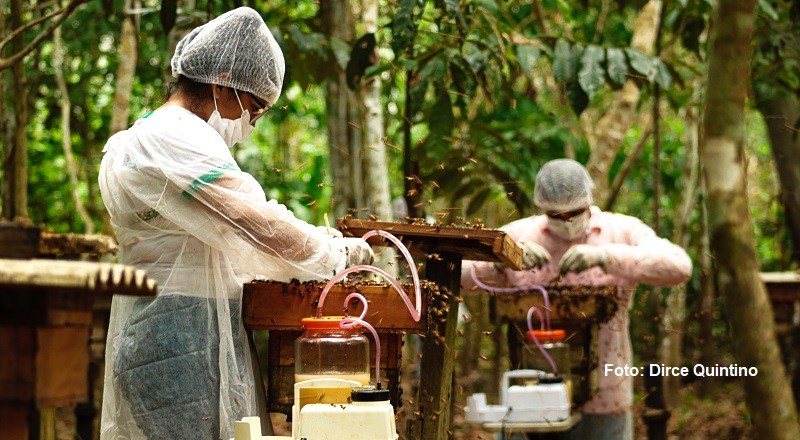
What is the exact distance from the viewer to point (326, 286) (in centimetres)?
339

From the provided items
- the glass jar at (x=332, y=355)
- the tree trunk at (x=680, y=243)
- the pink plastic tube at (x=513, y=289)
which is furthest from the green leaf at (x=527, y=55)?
the tree trunk at (x=680, y=243)

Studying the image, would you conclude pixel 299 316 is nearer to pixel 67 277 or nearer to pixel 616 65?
pixel 67 277

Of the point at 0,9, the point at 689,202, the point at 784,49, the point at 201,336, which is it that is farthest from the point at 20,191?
the point at 689,202

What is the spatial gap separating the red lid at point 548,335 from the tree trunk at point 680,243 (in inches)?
218

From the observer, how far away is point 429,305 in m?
3.76

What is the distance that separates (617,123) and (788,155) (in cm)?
154

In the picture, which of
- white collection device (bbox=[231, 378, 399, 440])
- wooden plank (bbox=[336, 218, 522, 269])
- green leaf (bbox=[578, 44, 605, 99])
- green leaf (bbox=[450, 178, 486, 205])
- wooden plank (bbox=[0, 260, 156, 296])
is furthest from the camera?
green leaf (bbox=[450, 178, 486, 205])

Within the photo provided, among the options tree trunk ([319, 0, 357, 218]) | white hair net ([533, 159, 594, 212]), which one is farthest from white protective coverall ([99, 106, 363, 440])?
tree trunk ([319, 0, 357, 218])

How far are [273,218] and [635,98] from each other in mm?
6575

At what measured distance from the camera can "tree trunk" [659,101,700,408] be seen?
34.8 feet

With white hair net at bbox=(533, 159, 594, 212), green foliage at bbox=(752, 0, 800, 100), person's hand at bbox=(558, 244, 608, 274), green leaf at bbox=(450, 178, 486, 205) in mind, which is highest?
green foliage at bbox=(752, 0, 800, 100)

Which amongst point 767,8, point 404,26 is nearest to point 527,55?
point 404,26

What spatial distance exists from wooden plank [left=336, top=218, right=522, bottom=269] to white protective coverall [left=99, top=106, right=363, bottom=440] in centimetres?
27

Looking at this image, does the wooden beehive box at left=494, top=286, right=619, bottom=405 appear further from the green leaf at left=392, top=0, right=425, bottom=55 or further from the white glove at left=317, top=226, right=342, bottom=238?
the white glove at left=317, top=226, right=342, bottom=238
